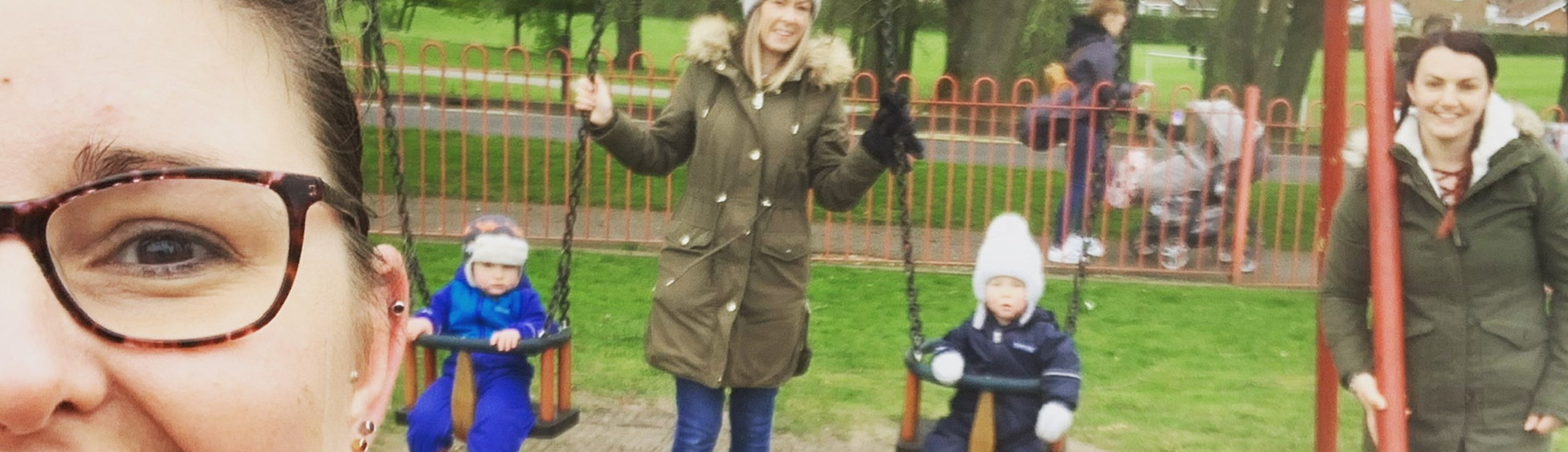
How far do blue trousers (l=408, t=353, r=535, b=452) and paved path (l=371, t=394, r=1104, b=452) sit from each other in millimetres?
861

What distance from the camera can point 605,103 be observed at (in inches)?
119

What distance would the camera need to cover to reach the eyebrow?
87cm

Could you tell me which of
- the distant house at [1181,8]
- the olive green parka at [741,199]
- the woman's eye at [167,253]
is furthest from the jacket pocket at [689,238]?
the distant house at [1181,8]

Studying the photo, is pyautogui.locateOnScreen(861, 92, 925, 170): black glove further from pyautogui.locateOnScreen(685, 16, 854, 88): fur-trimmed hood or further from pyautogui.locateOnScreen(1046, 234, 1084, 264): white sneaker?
pyautogui.locateOnScreen(1046, 234, 1084, 264): white sneaker

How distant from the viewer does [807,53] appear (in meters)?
3.08

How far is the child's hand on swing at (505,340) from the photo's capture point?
128 inches

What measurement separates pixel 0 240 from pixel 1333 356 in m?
2.80

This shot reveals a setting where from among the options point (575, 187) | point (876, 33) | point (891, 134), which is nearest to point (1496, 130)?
point (891, 134)

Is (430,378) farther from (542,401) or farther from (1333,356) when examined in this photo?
(1333,356)

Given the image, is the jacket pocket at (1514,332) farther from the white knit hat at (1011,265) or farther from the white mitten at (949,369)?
the white mitten at (949,369)

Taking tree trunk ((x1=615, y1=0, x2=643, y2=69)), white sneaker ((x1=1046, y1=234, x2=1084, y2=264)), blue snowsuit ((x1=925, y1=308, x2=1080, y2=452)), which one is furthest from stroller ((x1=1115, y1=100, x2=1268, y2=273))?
tree trunk ((x1=615, y1=0, x2=643, y2=69))

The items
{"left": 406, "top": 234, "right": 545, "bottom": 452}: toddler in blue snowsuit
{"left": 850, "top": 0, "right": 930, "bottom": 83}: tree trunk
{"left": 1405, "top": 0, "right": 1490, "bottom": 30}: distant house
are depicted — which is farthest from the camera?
{"left": 850, "top": 0, "right": 930, "bottom": 83}: tree trunk

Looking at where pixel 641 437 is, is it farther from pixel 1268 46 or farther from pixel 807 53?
pixel 1268 46

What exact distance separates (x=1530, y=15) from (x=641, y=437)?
23.6 meters
